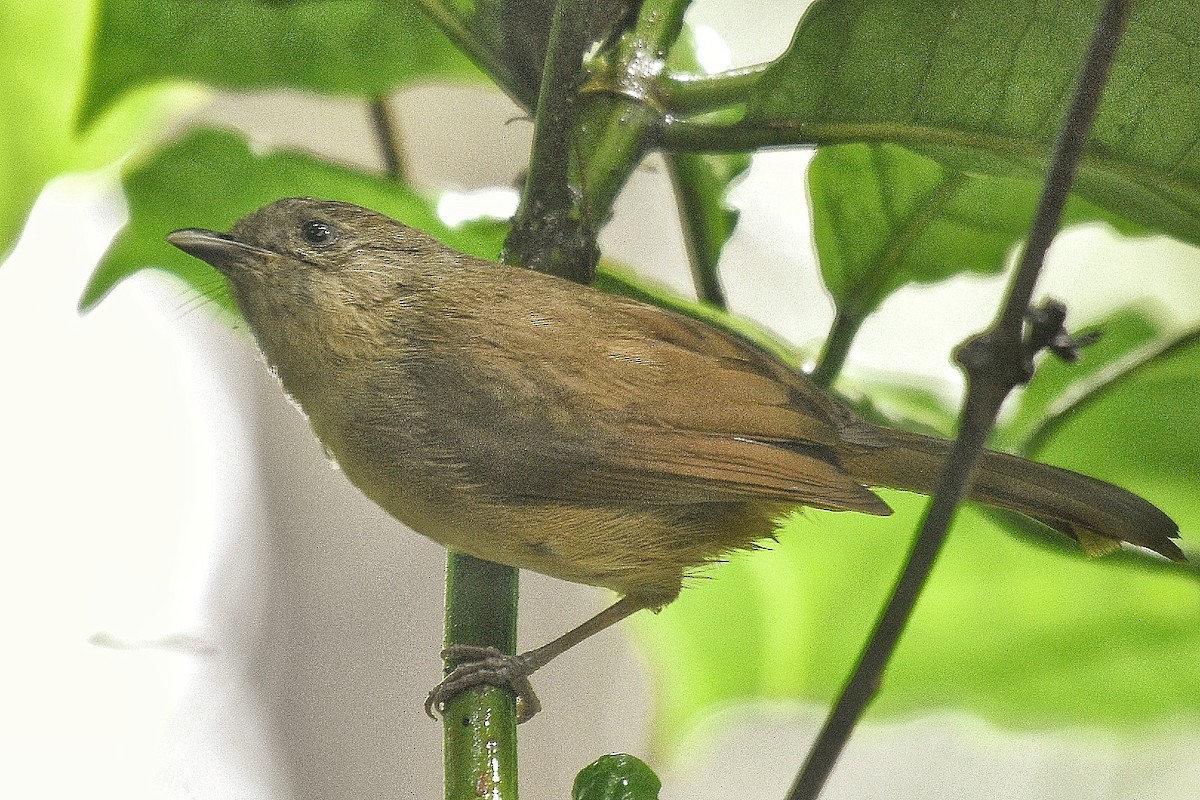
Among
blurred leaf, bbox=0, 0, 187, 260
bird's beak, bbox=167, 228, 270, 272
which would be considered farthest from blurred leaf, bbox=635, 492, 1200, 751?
blurred leaf, bbox=0, 0, 187, 260

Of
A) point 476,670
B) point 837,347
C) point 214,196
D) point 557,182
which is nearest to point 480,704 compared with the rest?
point 476,670

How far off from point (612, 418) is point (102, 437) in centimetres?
83

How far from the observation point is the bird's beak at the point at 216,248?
3.20ft

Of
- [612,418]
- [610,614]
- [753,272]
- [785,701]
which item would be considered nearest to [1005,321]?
[612,418]

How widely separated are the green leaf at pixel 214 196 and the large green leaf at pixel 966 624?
0.49 meters

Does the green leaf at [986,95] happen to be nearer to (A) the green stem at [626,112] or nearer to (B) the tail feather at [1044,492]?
(A) the green stem at [626,112]

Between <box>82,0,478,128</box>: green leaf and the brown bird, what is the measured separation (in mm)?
271

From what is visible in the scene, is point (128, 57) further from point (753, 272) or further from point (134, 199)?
point (753, 272)

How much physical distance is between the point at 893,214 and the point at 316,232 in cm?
53

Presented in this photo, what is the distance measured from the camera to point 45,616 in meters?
1.40

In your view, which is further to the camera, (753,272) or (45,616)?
(753,272)

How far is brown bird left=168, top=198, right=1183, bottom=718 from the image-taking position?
37.8 inches

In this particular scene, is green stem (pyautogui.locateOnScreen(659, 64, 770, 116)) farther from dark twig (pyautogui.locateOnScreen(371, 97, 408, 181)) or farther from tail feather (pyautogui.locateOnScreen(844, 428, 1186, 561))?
dark twig (pyautogui.locateOnScreen(371, 97, 408, 181))

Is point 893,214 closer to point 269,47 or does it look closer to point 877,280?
point 877,280
